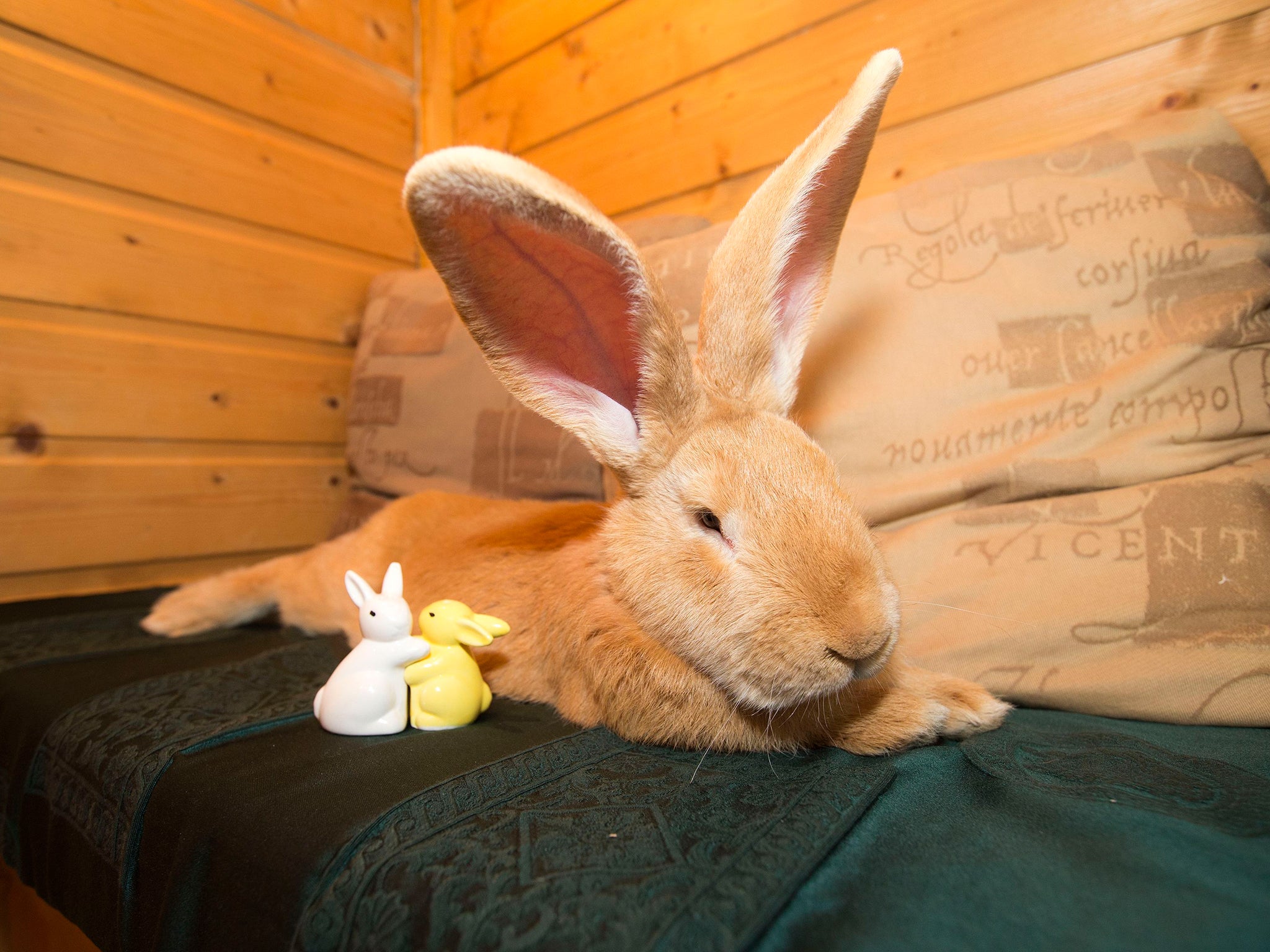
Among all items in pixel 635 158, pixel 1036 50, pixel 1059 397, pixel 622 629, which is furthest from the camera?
pixel 635 158

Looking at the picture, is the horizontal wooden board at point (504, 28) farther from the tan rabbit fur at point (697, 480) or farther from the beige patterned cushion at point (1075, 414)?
the tan rabbit fur at point (697, 480)

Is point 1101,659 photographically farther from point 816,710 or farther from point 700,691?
point 700,691

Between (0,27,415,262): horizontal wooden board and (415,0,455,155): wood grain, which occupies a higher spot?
(415,0,455,155): wood grain

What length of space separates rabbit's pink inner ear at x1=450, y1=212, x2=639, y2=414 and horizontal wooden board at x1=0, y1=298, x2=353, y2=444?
1.54 m

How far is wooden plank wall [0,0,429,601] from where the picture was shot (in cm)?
174

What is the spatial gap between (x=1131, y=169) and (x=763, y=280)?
2.30ft

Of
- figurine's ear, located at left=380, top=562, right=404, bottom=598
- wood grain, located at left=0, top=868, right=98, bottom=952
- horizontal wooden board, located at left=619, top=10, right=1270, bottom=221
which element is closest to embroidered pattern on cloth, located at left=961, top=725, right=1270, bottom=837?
figurine's ear, located at left=380, top=562, right=404, bottom=598

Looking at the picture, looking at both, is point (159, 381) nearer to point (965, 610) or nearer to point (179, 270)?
point (179, 270)

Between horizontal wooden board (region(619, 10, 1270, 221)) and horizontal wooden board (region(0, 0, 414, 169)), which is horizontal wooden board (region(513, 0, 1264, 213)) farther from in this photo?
horizontal wooden board (region(0, 0, 414, 169))

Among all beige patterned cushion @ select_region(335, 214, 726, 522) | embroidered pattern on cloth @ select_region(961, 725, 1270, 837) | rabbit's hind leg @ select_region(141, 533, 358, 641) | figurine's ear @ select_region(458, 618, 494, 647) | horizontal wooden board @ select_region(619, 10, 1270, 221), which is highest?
horizontal wooden board @ select_region(619, 10, 1270, 221)

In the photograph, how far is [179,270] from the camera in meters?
1.98

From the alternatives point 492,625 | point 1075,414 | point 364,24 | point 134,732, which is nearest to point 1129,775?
point 1075,414

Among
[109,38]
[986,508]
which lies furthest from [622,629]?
[109,38]

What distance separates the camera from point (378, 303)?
2.19m
